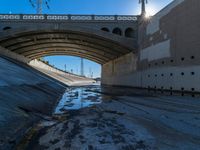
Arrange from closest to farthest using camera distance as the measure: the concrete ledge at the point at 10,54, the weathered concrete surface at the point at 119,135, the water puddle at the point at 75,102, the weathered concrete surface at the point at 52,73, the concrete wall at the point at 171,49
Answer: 1. the weathered concrete surface at the point at 119,135
2. the water puddle at the point at 75,102
3. the concrete wall at the point at 171,49
4. the concrete ledge at the point at 10,54
5. the weathered concrete surface at the point at 52,73

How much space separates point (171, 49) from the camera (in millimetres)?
23812

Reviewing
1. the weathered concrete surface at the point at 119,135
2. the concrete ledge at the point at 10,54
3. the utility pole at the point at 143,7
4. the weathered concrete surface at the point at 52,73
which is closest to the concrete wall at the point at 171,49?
the utility pole at the point at 143,7

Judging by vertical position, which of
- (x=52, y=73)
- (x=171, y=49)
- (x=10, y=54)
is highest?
(x=10, y=54)

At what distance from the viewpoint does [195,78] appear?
19.6m

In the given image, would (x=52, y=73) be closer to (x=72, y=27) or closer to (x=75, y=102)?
(x=72, y=27)

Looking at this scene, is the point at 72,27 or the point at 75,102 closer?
the point at 75,102

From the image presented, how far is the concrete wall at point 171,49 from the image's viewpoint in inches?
797

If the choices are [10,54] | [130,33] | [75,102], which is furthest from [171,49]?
[10,54]

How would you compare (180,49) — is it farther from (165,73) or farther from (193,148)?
(193,148)

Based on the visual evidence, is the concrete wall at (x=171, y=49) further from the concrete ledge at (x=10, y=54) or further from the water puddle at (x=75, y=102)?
the concrete ledge at (x=10, y=54)

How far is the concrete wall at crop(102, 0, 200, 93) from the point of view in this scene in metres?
20.2

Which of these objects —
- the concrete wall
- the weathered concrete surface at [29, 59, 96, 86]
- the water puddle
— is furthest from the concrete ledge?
the concrete wall

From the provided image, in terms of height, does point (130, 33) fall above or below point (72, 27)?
below

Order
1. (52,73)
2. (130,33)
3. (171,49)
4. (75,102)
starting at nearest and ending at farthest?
1. (75,102)
2. (171,49)
3. (130,33)
4. (52,73)
